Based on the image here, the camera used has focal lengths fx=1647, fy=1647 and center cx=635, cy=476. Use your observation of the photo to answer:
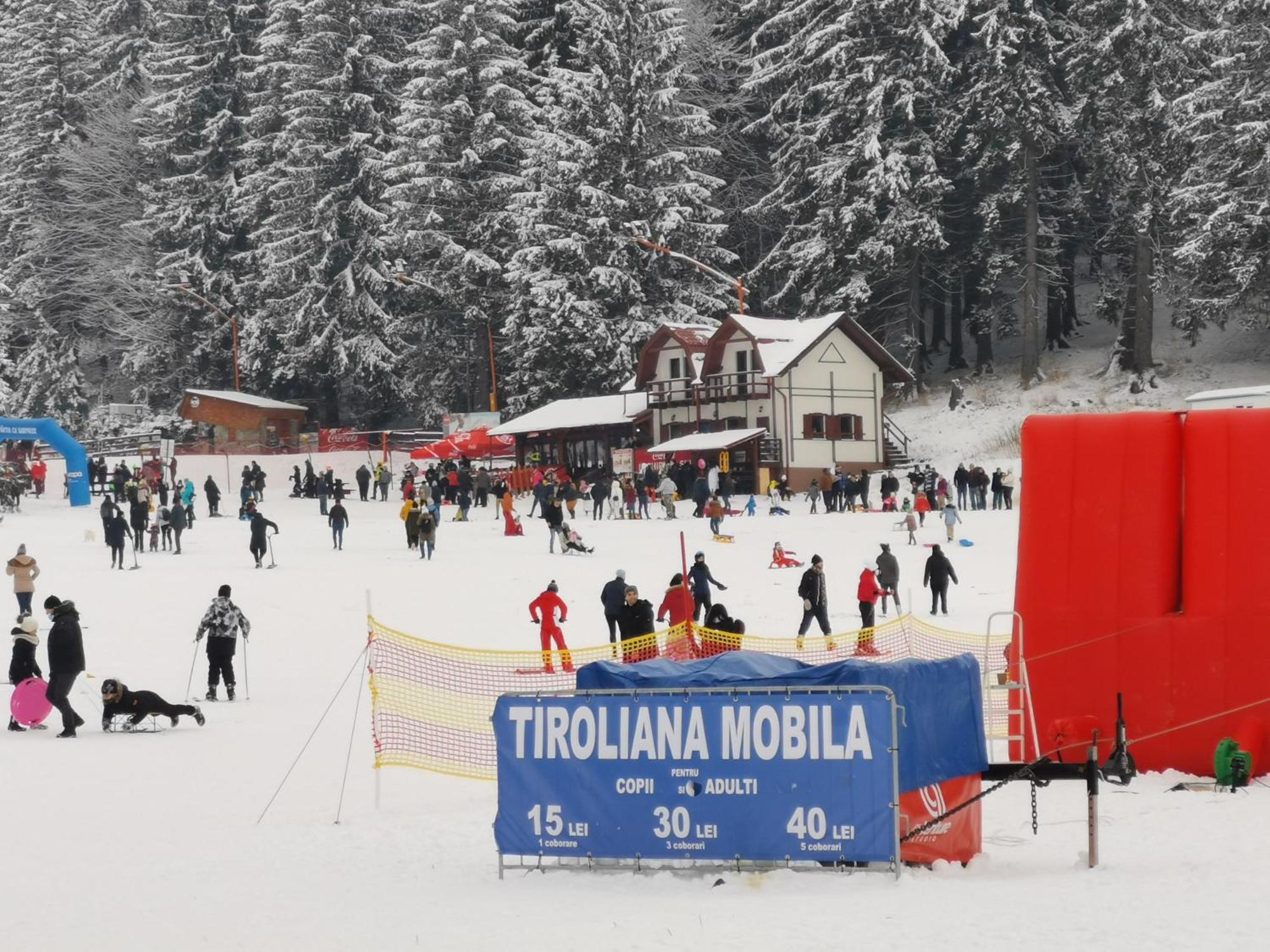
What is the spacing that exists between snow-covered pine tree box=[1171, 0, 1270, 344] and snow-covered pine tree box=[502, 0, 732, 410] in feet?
59.8

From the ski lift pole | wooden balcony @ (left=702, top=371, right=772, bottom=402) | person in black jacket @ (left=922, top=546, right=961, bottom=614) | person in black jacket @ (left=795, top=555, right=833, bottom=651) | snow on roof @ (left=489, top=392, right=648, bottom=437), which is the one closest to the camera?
person in black jacket @ (left=795, top=555, right=833, bottom=651)

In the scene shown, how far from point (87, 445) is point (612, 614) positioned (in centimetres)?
5606

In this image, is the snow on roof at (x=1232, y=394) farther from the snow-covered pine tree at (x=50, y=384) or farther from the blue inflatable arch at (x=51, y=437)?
the snow-covered pine tree at (x=50, y=384)

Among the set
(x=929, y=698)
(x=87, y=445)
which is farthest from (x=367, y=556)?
(x=87, y=445)

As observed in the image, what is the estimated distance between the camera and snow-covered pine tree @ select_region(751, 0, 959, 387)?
57781 mm

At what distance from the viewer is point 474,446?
2375 inches

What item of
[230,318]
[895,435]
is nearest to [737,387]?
[895,435]

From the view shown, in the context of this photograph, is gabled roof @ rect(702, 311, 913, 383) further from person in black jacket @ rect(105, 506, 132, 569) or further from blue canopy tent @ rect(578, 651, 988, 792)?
blue canopy tent @ rect(578, 651, 988, 792)

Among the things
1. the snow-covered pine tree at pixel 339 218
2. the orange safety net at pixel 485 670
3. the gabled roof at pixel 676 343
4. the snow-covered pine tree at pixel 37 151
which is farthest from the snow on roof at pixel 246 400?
the orange safety net at pixel 485 670

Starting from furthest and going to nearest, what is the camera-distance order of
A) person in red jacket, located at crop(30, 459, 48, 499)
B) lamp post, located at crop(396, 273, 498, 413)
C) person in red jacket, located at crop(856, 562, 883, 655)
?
lamp post, located at crop(396, 273, 498, 413) < person in red jacket, located at crop(30, 459, 48, 499) < person in red jacket, located at crop(856, 562, 883, 655)

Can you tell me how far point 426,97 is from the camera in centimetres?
6581

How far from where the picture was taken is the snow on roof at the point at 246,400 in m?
64.2

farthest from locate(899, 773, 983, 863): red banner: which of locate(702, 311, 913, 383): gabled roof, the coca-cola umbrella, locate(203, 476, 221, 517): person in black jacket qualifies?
the coca-cola umbrella

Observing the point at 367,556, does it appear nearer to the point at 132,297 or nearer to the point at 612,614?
the point at 612,614
